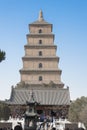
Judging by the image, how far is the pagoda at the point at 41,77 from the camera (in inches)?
2288

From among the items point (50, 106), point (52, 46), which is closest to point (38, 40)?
point (52, 46)

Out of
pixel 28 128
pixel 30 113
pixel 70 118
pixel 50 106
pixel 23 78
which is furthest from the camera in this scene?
pixel 23 78

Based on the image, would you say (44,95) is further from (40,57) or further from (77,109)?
(77,109)

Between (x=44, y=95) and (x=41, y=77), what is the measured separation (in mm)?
3646

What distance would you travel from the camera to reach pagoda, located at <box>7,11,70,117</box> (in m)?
58.1

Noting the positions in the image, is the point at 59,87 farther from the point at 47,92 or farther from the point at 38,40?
the point at 38,40

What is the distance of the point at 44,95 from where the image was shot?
2403 inches

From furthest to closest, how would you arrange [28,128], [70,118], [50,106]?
[50,106] → [70,118] → [28,128]

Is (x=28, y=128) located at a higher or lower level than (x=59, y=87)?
lower

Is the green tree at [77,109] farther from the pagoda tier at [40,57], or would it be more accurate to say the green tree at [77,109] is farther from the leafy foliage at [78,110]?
the pagoda tier at [40,57]

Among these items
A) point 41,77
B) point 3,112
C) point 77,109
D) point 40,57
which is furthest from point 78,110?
point 40,57

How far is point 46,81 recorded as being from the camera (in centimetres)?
6325

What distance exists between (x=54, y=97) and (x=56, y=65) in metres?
6.61

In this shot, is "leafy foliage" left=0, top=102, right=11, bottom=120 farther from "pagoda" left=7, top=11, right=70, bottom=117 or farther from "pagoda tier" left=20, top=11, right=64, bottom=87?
"pagoda tier" left=20, top=11, right=64, bottom=87
